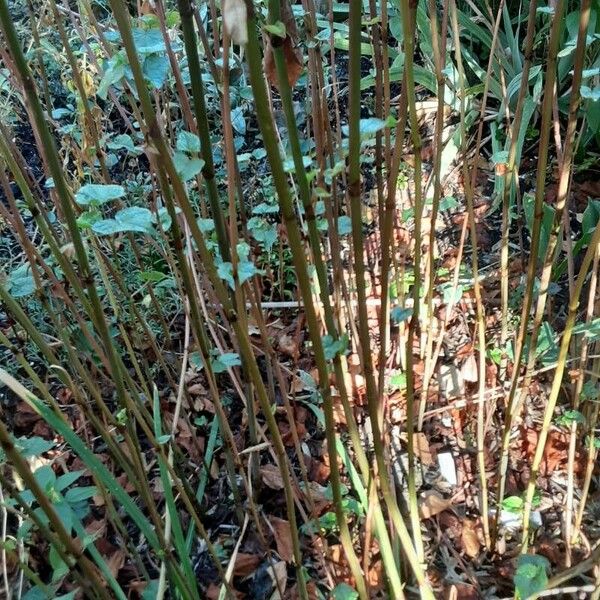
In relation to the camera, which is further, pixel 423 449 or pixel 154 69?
pixel 423 449

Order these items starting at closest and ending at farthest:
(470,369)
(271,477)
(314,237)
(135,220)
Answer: (314,237)
(135,220)
(271,477)
(470,369)

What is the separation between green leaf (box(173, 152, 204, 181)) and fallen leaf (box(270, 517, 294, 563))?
73 centimetres

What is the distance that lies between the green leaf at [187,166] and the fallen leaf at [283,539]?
0.73 metres

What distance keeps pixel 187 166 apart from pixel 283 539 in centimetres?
78

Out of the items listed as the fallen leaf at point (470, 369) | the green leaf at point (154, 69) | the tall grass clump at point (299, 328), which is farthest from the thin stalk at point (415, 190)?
the fallen leaf at point (470, 369)

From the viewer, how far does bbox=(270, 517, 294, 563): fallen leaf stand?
1120 millimetres

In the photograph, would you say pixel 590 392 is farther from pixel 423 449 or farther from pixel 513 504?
pixel 423 449

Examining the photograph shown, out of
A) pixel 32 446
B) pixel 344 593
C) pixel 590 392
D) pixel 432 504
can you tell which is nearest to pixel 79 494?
pixel 32 446

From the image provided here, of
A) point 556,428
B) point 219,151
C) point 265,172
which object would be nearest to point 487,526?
point 556,428

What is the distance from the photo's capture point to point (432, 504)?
113 cm

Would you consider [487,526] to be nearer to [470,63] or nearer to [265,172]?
[265,172]

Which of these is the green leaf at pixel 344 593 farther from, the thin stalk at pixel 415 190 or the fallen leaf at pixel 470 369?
the fallen leaf at pixel 470 369

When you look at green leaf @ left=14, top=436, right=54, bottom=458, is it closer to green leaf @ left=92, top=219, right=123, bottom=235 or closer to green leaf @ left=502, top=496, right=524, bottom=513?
green leaf @ left=92, top=219, right=123, bottom=235

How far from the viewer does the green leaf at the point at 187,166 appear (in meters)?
0.59
